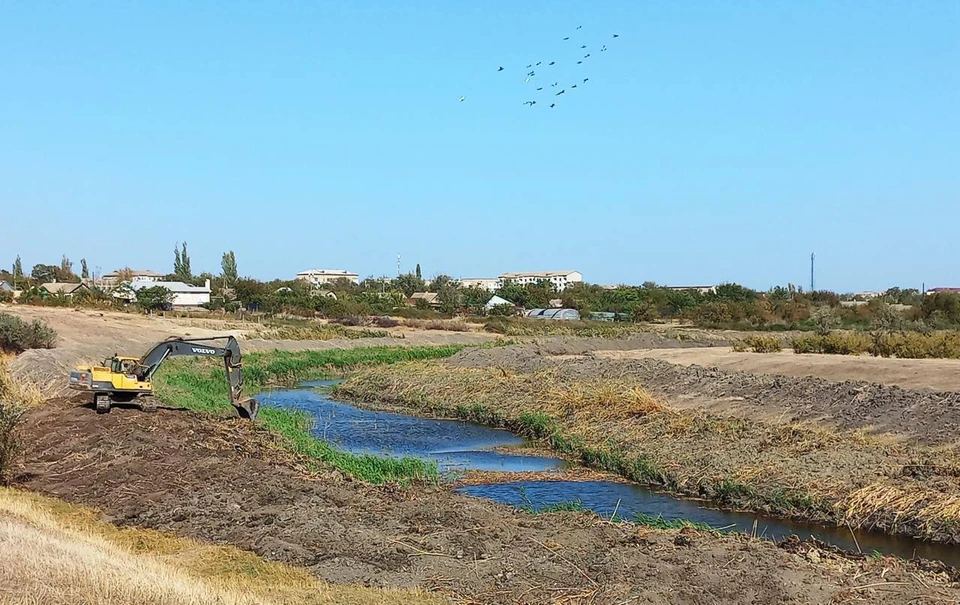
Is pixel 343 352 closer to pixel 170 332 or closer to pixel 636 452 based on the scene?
pixel 170 332

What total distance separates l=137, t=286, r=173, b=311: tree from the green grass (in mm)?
76895

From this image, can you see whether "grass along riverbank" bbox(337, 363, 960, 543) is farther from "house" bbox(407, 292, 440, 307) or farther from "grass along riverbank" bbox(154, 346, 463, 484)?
"house" bbox(407, 292, 440, 307)

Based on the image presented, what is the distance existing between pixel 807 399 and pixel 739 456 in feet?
20.9

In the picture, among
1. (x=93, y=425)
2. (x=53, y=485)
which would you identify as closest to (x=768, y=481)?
(x=53, y=485)

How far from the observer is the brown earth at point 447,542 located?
10.5 m

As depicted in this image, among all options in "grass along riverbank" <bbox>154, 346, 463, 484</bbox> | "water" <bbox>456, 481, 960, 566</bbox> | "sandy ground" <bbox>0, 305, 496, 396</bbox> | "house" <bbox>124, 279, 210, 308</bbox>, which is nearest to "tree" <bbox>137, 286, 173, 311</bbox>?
"house" <bbox>124, 279, 210, 308</bbox>

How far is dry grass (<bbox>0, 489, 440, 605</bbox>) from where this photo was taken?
855 centimetres

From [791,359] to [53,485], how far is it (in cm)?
2848

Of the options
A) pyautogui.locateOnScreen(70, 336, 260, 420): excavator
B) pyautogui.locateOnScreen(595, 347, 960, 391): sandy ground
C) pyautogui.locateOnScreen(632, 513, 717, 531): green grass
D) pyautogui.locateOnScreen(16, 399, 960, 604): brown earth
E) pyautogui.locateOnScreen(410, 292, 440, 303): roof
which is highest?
pyautogui.locateOnScreen(410, 292, 440, 303): roof

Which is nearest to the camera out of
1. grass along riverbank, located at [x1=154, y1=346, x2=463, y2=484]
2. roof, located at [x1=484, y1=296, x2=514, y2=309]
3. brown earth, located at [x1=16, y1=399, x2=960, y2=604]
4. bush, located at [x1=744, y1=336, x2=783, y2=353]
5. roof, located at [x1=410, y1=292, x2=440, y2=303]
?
brown earth, located at [x1=16, y1=399, x2=960, y2=604]

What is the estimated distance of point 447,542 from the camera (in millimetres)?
12273

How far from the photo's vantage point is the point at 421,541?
12.3 meters

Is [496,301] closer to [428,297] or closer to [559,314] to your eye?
[559,314]

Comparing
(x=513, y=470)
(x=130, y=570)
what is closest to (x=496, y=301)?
(x=513, y=470)
